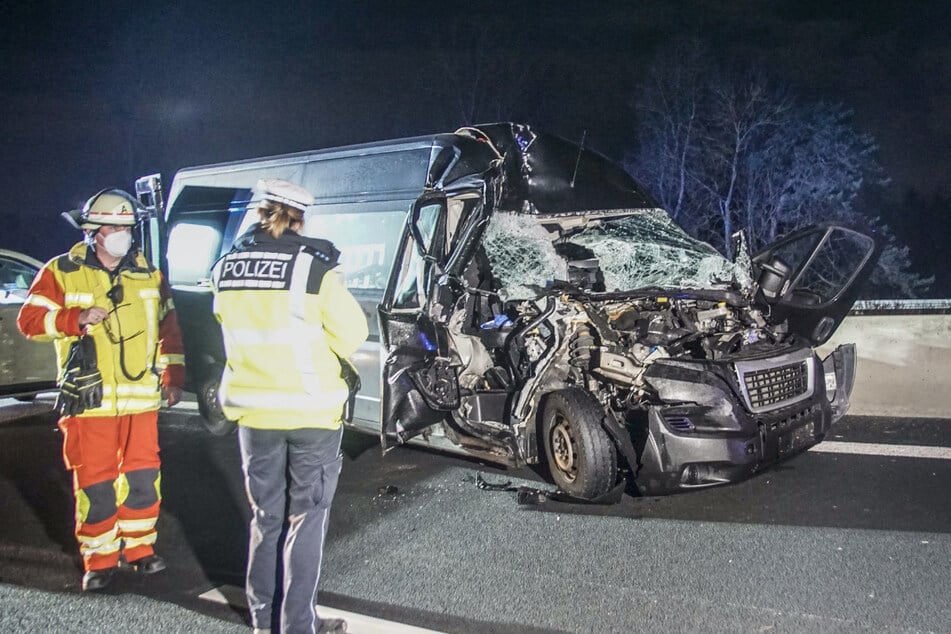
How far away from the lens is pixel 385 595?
3.57 m

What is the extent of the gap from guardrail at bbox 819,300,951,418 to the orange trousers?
5675 millimetres

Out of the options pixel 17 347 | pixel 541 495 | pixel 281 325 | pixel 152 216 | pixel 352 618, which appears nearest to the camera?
pixel 281 325

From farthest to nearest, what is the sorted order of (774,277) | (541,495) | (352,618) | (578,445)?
(774,277), (541,495), (578,445), (352,618)

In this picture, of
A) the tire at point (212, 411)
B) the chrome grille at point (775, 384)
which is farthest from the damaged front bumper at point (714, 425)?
the tire at point (212, 411)

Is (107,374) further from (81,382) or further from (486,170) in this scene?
(486,170)

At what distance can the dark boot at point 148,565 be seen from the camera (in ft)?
12.8

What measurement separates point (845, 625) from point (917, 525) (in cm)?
140

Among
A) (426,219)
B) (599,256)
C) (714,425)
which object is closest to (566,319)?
(599,256)

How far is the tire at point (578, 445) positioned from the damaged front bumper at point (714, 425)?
0.21 meters

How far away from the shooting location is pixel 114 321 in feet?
12.7

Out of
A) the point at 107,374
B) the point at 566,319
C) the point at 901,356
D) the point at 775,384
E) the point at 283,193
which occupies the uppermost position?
the point at 283,193

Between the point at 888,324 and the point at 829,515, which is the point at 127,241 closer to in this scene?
the point at 829,515

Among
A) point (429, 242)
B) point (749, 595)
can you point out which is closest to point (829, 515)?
point (749, 595)

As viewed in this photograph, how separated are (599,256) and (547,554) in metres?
2.26
